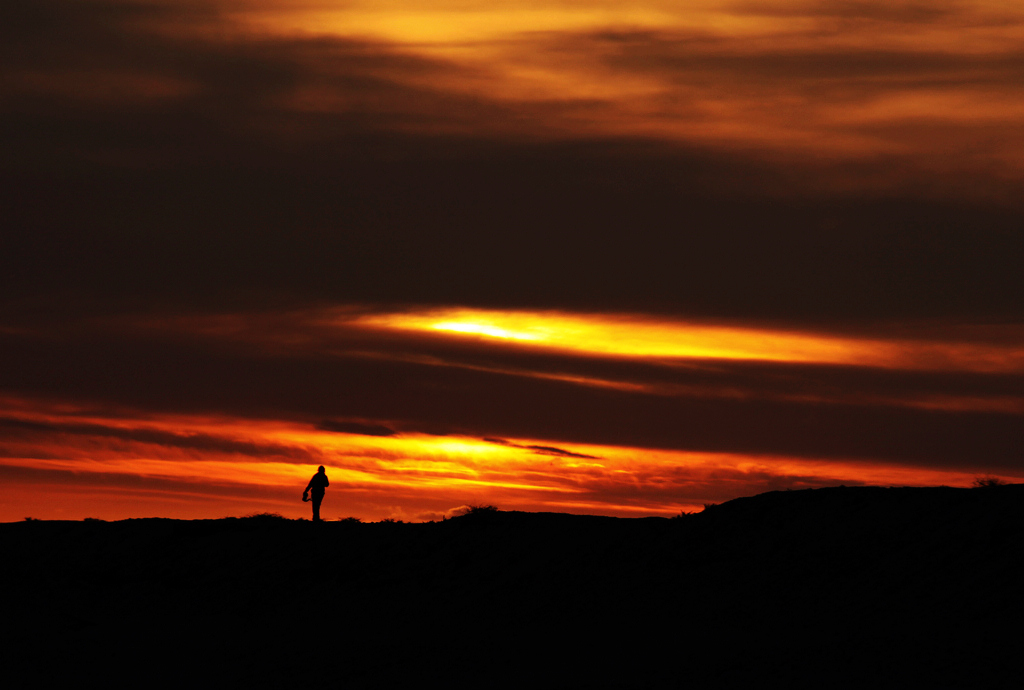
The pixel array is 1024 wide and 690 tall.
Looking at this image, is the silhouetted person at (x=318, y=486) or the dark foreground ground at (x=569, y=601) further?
the silhouetted person at (x=318, y=486)

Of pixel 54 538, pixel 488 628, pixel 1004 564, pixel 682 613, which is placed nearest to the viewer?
pixel 1004 564

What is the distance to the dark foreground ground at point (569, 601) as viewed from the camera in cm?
2202

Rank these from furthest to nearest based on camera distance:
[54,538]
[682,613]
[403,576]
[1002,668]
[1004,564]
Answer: [54,538], [403,576], [682,613], [1004,564], [1002,668]

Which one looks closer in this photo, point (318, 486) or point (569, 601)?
point (569, 601)

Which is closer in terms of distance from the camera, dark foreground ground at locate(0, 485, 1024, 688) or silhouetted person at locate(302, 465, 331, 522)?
dark foreground ground at locate(0, 485, 1024, 688)

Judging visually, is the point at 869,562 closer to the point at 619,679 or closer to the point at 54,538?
the point at 619,679

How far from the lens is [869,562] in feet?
84.4

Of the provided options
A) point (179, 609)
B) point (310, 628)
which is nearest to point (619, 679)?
point (310, 628)

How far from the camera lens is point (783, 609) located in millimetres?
24484

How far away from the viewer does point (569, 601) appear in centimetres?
2794

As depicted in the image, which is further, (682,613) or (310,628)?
(310,628)

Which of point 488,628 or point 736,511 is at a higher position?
point 736,511

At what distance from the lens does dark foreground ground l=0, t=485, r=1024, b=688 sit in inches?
867

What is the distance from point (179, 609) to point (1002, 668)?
23.0 meters
